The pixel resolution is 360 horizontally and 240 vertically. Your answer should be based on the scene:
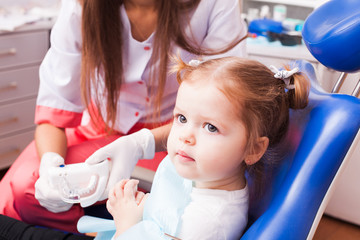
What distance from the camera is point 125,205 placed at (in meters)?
0.97

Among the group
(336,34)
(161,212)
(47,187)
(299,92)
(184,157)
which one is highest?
(336,34)

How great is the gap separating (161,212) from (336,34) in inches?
18.2

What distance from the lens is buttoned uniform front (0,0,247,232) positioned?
142 cm

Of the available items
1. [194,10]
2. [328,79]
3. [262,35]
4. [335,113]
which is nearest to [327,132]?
[335,113]

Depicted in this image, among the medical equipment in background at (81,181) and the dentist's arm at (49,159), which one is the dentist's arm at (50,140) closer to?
the dentist's arm at (49,159)

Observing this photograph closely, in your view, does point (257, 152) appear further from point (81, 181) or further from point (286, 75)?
point (81, 181)

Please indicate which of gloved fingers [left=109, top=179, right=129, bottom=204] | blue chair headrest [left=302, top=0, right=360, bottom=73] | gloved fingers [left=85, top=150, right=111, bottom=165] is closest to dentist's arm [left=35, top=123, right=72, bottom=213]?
gloved fingers [left=85, top=150, right=111, bottom=165]

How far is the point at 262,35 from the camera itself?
246 cm

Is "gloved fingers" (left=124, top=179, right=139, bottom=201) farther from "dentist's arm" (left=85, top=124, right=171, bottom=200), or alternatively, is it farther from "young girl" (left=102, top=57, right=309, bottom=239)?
"dentist's arm" (left=85, top=124, right=171, bottom=200)

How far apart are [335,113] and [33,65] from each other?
1953 millimetres

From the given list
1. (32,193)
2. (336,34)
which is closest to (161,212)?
(336,34)

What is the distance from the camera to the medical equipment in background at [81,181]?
3.80 ft

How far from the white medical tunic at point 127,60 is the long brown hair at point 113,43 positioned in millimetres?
32

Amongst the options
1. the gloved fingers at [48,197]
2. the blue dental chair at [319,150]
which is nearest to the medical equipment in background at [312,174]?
the blue dental chair at [319,150]
